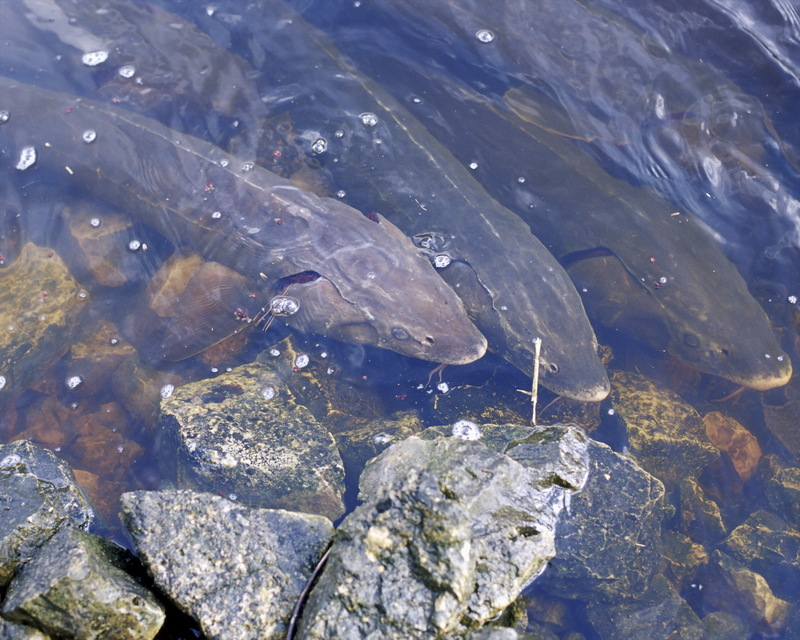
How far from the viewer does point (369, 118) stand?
5504 mm

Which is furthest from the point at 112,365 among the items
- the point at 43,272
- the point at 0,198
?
the point at 0,198

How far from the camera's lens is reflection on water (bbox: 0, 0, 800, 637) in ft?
15.3

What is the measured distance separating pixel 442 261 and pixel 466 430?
1440 mm

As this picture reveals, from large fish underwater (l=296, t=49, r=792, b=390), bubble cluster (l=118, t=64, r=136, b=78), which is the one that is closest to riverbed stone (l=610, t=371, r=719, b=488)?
large fish underwater (l=296, t=49, r=792, b=390)

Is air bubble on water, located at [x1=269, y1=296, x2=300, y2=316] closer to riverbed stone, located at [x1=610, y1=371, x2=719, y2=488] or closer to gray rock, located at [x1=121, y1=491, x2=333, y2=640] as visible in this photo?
gray rock, located at [x1=121, y1=491, x2=333, y2=640]

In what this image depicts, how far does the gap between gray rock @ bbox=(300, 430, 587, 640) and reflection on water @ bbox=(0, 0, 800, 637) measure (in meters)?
1.76

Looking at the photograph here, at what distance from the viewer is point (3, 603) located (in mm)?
2422

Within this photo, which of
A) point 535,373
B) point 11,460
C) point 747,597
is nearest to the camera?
point 11,460

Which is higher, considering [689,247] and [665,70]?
[665,70]

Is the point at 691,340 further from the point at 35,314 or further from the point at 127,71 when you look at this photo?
the point at 127,71

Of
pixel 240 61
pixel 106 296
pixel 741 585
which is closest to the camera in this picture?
pixel 741 585

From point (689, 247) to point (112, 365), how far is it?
15.8ft

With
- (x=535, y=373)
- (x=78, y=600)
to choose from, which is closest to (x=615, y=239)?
(x=535, y=373)

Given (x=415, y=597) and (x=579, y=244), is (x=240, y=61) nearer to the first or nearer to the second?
(x=579, y=244)
